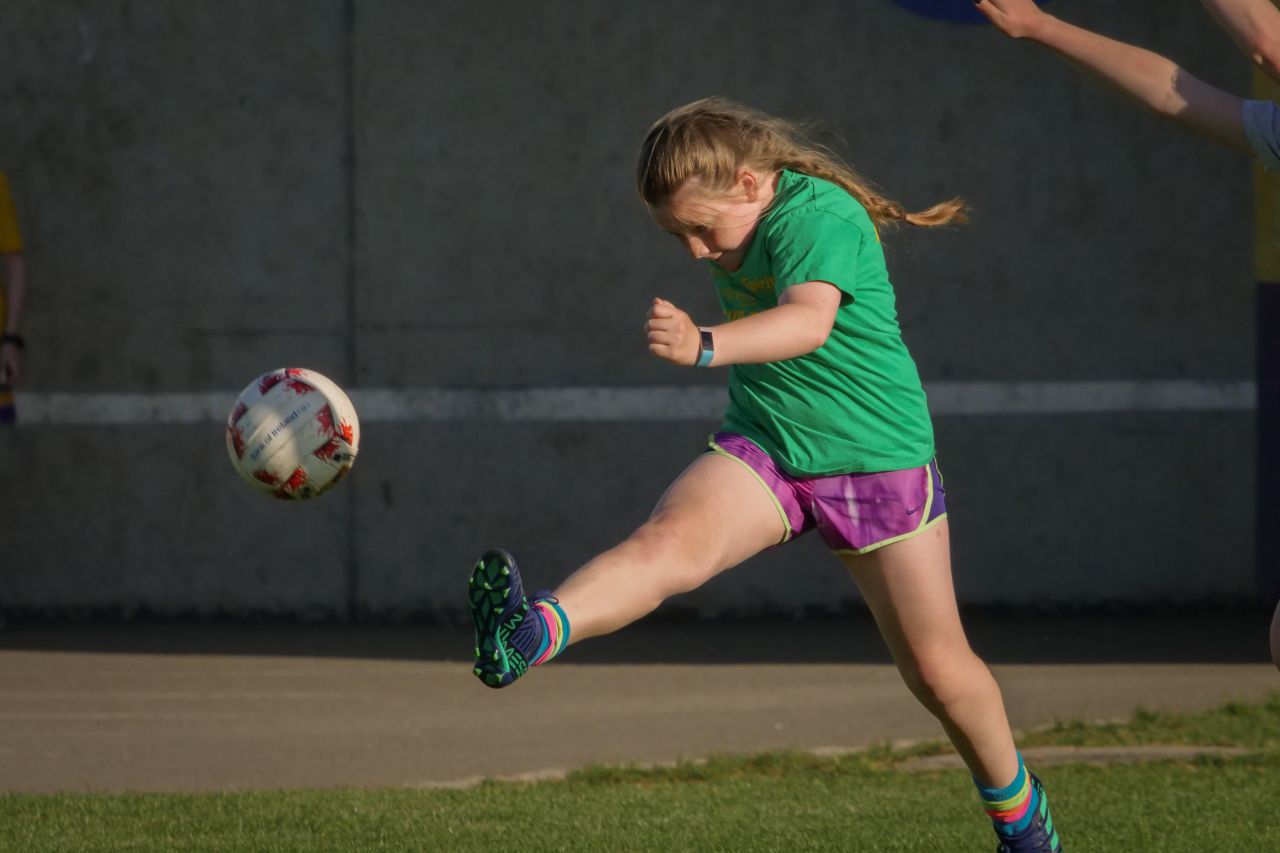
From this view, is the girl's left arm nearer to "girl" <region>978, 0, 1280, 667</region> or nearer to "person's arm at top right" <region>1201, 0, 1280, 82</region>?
"girl" <region>978, 0, 1280, 667</region>

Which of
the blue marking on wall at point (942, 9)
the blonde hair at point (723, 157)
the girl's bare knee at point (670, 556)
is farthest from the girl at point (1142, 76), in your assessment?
the blue marking on wall at point (942, 9)

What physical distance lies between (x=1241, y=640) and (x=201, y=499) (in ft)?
17.9

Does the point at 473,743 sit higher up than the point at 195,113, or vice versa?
the point at 195,113

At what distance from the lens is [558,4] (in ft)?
31.5

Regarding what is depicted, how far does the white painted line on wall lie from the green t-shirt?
5126 millimetres

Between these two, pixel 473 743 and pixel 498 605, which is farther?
pixel 473 743

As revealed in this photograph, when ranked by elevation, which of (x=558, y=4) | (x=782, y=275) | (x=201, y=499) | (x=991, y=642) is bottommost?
(x=991, y=642)

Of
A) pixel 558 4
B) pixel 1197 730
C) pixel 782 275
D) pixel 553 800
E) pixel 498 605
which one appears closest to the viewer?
pixel 498 605

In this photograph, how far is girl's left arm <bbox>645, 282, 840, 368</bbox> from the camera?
3637mm

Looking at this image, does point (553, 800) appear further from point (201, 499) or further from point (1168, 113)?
point (201, 499)


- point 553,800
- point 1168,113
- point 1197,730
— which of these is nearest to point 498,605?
point 1168,113

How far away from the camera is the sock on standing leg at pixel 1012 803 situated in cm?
445

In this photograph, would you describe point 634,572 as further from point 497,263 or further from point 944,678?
point 497,263

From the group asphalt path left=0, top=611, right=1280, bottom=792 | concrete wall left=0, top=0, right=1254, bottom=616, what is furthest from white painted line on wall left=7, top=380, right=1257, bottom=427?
asphalt path left=0, top=611, right=1280, bottom=792
